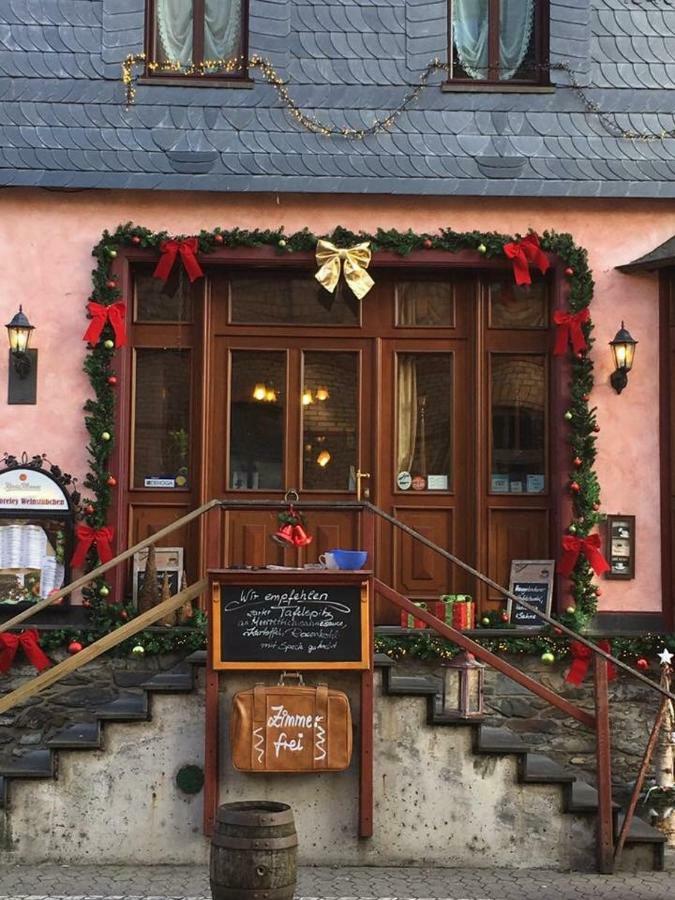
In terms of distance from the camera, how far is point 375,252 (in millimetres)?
10289

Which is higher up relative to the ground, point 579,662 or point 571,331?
point 571,331

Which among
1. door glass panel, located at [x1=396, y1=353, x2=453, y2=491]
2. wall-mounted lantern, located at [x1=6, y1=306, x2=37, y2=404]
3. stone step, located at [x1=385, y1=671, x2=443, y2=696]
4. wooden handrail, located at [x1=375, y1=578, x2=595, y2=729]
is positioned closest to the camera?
wooden handrail, located at [x1=375, y1=578, x2=595, y2=729]

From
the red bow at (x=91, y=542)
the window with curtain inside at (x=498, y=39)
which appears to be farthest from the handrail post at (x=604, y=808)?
the window with curtain inside at (x=498, y=39)

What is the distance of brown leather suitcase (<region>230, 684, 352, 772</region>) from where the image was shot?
26.5 ft

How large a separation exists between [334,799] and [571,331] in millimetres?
4148

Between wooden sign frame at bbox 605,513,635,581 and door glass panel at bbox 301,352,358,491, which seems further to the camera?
door glass panel at bbox 301,352,358,491

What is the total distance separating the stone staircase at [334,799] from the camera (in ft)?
27.0

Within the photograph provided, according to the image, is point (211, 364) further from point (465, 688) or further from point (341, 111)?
point (465, 688)

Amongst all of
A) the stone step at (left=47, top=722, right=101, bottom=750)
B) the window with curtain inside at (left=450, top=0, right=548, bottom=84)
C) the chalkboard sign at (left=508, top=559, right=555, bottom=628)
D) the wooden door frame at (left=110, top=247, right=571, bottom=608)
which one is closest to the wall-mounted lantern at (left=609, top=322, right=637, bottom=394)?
the wooden door frame at (left=110, top=247, right=571, bottom=608)

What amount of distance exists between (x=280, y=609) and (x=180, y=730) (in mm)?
1042

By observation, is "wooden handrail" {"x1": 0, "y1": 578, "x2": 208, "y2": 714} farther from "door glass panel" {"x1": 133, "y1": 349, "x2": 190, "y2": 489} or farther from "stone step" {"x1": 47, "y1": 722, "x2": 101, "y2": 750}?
"door glass panel" {"x1": 133, "y1": 349, "x2": 190, "y2": 489}

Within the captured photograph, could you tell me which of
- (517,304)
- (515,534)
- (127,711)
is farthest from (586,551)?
(127,711)

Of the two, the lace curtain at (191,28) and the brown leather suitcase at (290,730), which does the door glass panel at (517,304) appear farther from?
the brown leather suitcase at (290,730)

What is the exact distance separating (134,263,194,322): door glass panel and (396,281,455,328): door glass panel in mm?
1693
